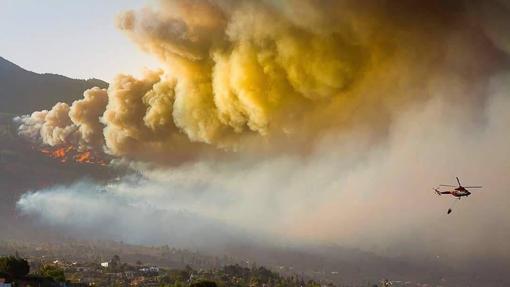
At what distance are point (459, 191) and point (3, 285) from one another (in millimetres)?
48890

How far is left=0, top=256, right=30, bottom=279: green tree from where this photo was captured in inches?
3398

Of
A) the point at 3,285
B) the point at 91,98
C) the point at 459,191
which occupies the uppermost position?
the point at 91,98

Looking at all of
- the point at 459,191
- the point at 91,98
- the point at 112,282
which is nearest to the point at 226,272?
the point at 112,282

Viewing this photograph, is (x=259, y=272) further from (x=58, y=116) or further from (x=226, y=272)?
(x=58, y=116)

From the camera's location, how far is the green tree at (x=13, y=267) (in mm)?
86312

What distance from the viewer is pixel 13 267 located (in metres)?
Result: 87.6

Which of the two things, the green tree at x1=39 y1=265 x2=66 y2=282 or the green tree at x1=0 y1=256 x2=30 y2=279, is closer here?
the green tree at x1=0 y1=256 x2=30 y2=279

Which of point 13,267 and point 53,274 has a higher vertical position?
point 13,267

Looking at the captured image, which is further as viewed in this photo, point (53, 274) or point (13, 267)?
point (53, 274)

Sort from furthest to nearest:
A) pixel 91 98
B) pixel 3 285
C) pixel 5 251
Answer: pixel 5 251, pixel 91 98, pixel 3 285

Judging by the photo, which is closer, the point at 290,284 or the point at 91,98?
the point at 91,98

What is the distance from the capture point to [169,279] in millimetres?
145250

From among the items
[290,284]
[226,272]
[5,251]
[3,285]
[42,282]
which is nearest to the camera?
[3,285]

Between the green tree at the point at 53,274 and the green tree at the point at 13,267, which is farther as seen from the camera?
the green tree at the point at 53,274
